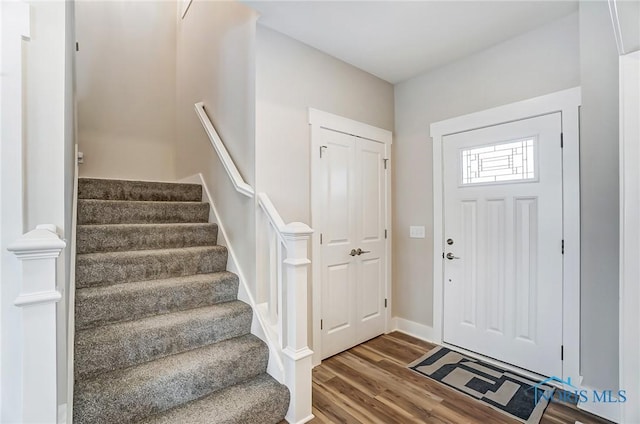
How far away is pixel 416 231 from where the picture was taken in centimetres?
308

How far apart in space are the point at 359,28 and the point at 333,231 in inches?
63.6

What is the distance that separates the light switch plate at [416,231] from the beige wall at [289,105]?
121cm

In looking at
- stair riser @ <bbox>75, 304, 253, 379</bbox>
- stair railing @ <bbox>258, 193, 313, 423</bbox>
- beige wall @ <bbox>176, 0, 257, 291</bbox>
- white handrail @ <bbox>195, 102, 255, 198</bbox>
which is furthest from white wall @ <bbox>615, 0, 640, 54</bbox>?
stair riser @ <bbox>75, 304, 253, 379</bbox>

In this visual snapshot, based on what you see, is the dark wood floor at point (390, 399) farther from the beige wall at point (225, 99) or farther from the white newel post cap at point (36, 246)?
the white newel post cap at point (36, 246)

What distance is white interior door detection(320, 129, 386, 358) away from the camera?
104 inches

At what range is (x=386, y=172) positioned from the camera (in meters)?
3.16

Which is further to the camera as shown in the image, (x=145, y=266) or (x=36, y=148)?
(x=145, y=266)

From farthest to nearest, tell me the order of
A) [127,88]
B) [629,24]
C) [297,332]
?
1. [127,88]
2. [297,332]
3. [629,24]

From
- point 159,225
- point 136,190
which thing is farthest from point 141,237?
point 136,190

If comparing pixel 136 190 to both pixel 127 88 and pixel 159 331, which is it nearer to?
pixel 127 88

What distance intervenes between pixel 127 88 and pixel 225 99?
6.08 ft

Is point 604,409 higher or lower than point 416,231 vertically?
lower

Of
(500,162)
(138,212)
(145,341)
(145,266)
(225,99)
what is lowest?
(145,341)

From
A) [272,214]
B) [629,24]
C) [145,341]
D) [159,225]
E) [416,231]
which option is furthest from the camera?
[416,231]
